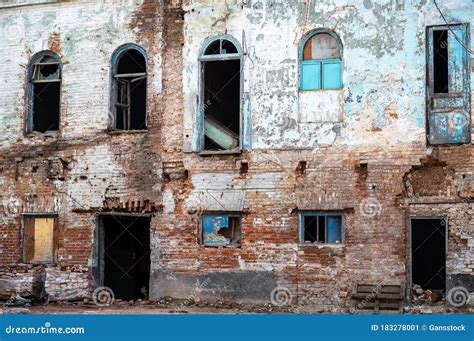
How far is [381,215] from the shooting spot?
15117mm

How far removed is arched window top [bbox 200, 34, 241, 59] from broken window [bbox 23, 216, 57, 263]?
4.84 meters

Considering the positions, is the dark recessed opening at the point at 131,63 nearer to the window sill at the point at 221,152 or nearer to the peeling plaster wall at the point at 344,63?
the peeling plaster wall at the point at 344,63

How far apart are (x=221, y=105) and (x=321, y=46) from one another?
2928 millimetres

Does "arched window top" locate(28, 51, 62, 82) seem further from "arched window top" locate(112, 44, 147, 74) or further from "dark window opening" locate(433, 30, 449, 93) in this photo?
"dark window opening" locate(433, 30, 449, 93)

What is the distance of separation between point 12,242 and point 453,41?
9.96 meters

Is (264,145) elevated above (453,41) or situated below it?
below

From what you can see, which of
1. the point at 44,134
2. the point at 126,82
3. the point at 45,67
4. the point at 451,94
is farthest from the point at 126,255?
the point at 451,94

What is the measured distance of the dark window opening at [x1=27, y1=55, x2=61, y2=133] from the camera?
1761 cm

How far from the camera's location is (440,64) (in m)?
15.5

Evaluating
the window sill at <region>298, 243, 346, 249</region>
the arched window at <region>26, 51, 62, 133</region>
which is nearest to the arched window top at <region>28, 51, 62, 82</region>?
the arched window at <region>26, 51, 62, 133</region>

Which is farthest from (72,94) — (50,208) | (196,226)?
(196,226)

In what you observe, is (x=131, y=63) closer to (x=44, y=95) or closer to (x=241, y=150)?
(x=44, y=95)

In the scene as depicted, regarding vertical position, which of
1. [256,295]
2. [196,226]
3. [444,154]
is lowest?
[256,295]

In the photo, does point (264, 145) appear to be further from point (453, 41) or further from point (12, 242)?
point (12, 242)
